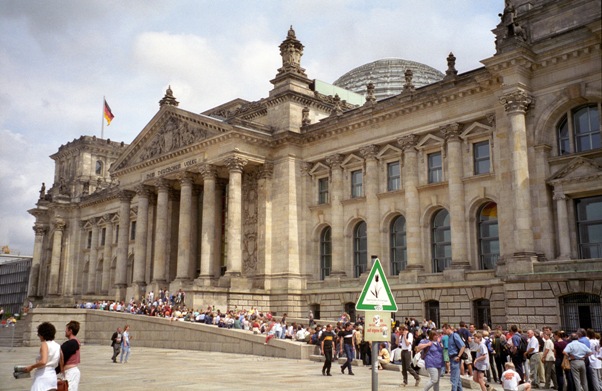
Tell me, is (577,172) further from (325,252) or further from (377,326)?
(377,326)

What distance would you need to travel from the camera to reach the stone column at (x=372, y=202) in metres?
40.5

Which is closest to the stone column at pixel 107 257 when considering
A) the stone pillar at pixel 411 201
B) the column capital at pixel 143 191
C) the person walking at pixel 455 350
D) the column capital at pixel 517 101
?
the column capital at pixel 143 191

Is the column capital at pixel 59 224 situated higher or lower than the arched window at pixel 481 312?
higher

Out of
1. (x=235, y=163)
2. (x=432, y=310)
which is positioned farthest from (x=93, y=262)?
(x=432, y=310)

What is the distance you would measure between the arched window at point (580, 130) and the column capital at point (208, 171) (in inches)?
971

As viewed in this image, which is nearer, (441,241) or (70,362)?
(70,362)

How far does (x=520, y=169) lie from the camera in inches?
1211

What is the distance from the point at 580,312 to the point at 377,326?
20.3 metres

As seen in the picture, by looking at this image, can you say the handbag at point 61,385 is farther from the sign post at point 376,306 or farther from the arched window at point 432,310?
the arched window at point 432,310

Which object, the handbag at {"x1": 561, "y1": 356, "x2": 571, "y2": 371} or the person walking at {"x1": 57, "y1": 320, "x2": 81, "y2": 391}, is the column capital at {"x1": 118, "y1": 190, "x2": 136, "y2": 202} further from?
the person walking at {"x1": 57, "y1": 320, "x2": 81, "y2": 391}

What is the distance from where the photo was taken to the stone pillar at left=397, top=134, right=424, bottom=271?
37.9m

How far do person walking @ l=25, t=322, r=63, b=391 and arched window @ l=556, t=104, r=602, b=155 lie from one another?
27.4 m

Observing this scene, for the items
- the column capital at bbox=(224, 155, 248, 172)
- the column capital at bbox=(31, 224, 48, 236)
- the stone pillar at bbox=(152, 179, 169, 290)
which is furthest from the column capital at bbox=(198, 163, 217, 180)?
the column capital at bbox=(31, 224, 48, 236)

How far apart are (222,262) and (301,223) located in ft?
29.2
